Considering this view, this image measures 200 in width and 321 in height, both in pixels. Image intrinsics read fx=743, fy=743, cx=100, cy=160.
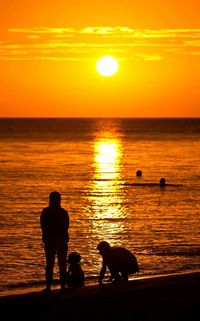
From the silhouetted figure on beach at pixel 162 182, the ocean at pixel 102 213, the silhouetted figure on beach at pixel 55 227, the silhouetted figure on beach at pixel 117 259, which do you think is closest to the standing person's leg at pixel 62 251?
the silhouetted figure on beach at pixel 55 227

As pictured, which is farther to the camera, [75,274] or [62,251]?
[75,274]

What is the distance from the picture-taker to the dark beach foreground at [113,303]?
37.6ft

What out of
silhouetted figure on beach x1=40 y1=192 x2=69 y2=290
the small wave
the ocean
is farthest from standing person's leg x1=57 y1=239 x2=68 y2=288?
the small wave

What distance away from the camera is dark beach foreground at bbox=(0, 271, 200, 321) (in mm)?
11453

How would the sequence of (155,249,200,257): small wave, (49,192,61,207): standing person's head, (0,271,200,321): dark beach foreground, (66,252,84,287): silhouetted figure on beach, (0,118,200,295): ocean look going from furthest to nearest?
(155,249,200,257): small wave, (0,118,200,295): ocean, (66,252,84,287): silhouetted figure on beach, (49,192,61,207): standing person's head, (0,271,200,321): dark beach foreground

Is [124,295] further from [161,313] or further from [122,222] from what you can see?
[122,222]

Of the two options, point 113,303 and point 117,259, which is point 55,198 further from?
point 113,303

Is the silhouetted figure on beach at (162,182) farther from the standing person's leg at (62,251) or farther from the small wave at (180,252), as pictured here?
the standing person's leg at (62,251)

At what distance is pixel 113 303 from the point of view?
1235 centimetres

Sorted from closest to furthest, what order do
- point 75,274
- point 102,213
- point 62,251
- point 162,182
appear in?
point 62,251, point 75,274, point 102,213, point 162,182

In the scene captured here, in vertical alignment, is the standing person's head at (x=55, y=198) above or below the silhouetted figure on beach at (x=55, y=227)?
above

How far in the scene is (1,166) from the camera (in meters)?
70.8

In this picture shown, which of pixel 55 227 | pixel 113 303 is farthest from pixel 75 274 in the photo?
pixel 113 303

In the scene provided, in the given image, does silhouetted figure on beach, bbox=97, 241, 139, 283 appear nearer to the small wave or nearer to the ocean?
the ocean
